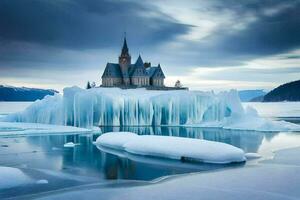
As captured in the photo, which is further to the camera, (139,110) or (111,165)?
(139,110)

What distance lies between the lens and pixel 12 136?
2677 cm

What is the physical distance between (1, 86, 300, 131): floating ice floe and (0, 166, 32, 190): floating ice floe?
71.8ft

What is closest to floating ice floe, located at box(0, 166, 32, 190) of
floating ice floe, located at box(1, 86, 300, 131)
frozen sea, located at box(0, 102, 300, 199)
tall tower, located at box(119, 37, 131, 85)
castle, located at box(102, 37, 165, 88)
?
frozen sea, located at box(0, 102, 300, 199)

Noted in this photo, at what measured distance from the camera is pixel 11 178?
466 inches

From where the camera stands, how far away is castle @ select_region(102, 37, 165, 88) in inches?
1922

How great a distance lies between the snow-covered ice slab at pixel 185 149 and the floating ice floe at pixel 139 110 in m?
15.2

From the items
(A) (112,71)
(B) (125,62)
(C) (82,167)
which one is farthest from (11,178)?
(B) (125,62)

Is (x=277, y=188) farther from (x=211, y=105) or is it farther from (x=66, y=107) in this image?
(x=211, y=105)

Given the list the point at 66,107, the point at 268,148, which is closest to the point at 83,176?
the point at 268,148

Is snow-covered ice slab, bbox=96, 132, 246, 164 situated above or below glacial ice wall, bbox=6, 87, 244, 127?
below

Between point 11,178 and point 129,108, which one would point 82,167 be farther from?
point 129,108

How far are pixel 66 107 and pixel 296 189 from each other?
2661 centimetres

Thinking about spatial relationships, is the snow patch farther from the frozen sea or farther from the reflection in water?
the reflection in water

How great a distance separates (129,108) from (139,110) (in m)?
1.32
